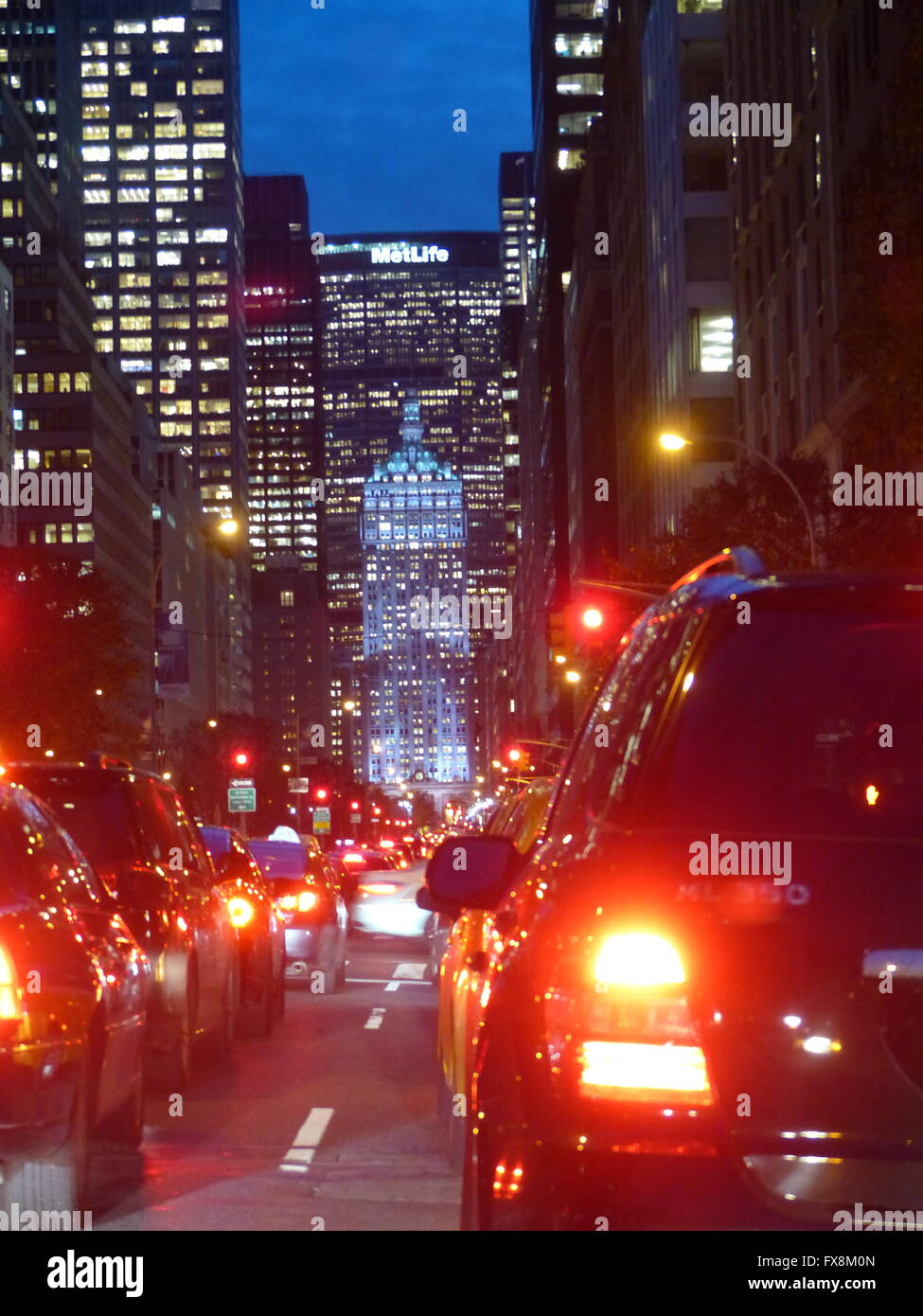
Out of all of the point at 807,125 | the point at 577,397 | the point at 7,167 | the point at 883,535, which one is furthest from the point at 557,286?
the point at 883,535

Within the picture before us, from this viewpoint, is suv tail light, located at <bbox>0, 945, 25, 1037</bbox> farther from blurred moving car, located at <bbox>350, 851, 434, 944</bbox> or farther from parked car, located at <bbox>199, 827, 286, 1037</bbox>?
blurred moving car, located at <bbox>350, 851, 434, 944</bbox>

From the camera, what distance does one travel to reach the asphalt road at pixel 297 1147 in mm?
8336

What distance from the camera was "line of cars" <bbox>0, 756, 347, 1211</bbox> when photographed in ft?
24.6

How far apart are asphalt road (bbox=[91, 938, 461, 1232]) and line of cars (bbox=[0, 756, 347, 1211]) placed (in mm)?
311

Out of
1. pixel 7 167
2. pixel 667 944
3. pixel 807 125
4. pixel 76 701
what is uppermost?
pixel 7 167

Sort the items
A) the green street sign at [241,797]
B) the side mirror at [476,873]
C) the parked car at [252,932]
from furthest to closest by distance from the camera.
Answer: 1. the green street sign at [241,797]
2. the parked car at [252,932]
3. the side mirror at [476,873]

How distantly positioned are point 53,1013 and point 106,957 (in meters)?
1.22

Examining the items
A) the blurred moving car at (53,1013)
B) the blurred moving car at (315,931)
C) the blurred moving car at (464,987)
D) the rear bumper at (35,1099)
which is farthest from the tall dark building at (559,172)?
the rear bumper at (35,1099)

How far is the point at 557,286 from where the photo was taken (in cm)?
14988

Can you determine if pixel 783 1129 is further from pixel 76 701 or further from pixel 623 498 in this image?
pixel 623 498

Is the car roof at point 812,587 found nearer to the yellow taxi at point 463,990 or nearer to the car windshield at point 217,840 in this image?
the yellow taxi at point 463,990

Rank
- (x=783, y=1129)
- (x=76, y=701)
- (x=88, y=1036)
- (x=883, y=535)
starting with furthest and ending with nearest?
(x=76, y=701) < (x=883, y=535) < (x=88, y=1036) < (x=783, y=1129)

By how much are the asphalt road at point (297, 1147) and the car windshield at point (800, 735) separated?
3.65 meters
